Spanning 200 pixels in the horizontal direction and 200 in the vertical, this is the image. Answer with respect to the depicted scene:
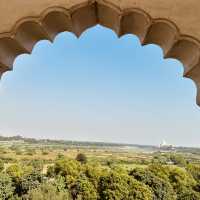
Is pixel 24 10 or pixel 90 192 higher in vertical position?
pixel 24 10

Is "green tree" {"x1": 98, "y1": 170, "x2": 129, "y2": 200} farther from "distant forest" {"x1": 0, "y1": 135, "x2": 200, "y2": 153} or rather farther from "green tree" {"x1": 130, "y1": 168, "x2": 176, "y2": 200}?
"distant forest" {"x1": 0, "y1": 135, "x2": 200, "y2": 153}

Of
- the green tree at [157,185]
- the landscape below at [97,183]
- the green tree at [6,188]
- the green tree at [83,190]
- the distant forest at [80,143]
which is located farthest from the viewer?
the distant forest at [80,143]

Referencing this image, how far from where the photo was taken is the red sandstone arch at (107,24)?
137 centimetres

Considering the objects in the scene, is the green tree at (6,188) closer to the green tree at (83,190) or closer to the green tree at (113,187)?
the green tree at (83,190)

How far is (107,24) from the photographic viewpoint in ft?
4.96

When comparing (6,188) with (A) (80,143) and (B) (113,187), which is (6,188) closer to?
(B) (113,187)

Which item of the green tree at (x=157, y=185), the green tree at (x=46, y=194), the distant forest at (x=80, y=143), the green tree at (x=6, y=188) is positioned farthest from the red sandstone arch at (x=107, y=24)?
the distant forest at (x=80, y=143)

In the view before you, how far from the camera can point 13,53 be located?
1.50m

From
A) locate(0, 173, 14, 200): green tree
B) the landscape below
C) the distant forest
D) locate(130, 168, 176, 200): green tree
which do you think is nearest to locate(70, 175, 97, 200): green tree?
the landscape below

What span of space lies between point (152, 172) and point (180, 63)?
39.6 meters

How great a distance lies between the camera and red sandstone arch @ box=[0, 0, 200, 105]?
4.51 feet

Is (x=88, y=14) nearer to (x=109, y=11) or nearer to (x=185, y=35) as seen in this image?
(x=109, y=11)

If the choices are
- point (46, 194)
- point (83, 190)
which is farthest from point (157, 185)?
point (46, 194)

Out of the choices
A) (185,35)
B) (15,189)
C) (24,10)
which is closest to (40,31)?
(24,10)
